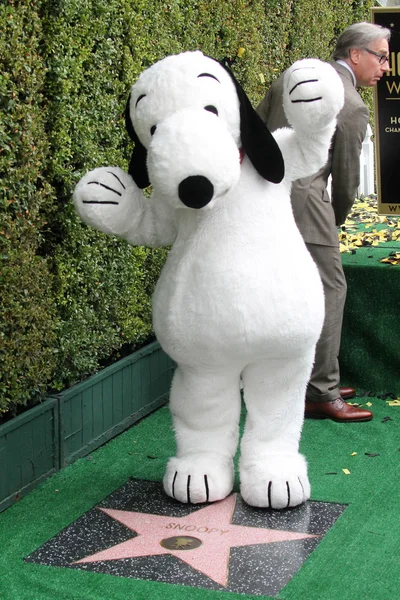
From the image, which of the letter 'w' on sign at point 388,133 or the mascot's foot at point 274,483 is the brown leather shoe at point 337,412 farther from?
the letter 'w' on sign at point 388,133

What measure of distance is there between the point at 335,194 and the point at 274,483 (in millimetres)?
1988

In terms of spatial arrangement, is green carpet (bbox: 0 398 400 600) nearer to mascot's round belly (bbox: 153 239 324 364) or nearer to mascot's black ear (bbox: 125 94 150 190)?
mascot's round belly (bbox: 153 239 324 364)

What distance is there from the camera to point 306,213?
510cm

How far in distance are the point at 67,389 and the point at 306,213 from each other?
1.59m

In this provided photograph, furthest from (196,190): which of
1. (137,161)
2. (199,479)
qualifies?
(199,479)

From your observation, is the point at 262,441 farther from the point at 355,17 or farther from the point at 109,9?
the point at 355,17

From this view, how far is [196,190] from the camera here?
3346 mm

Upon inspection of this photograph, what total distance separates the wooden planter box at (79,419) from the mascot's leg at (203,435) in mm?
680

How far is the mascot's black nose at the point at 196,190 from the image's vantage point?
3.34 metres

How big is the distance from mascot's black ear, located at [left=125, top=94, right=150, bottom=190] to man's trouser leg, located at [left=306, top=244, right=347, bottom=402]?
1.60 metres

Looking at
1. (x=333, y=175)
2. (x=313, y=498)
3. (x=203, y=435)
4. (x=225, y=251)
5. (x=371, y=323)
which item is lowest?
(x=313, y=498)

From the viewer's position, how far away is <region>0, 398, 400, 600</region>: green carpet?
10.8 ft

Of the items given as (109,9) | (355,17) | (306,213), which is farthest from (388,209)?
(355,17)

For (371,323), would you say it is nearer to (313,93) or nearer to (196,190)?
(313,93)
